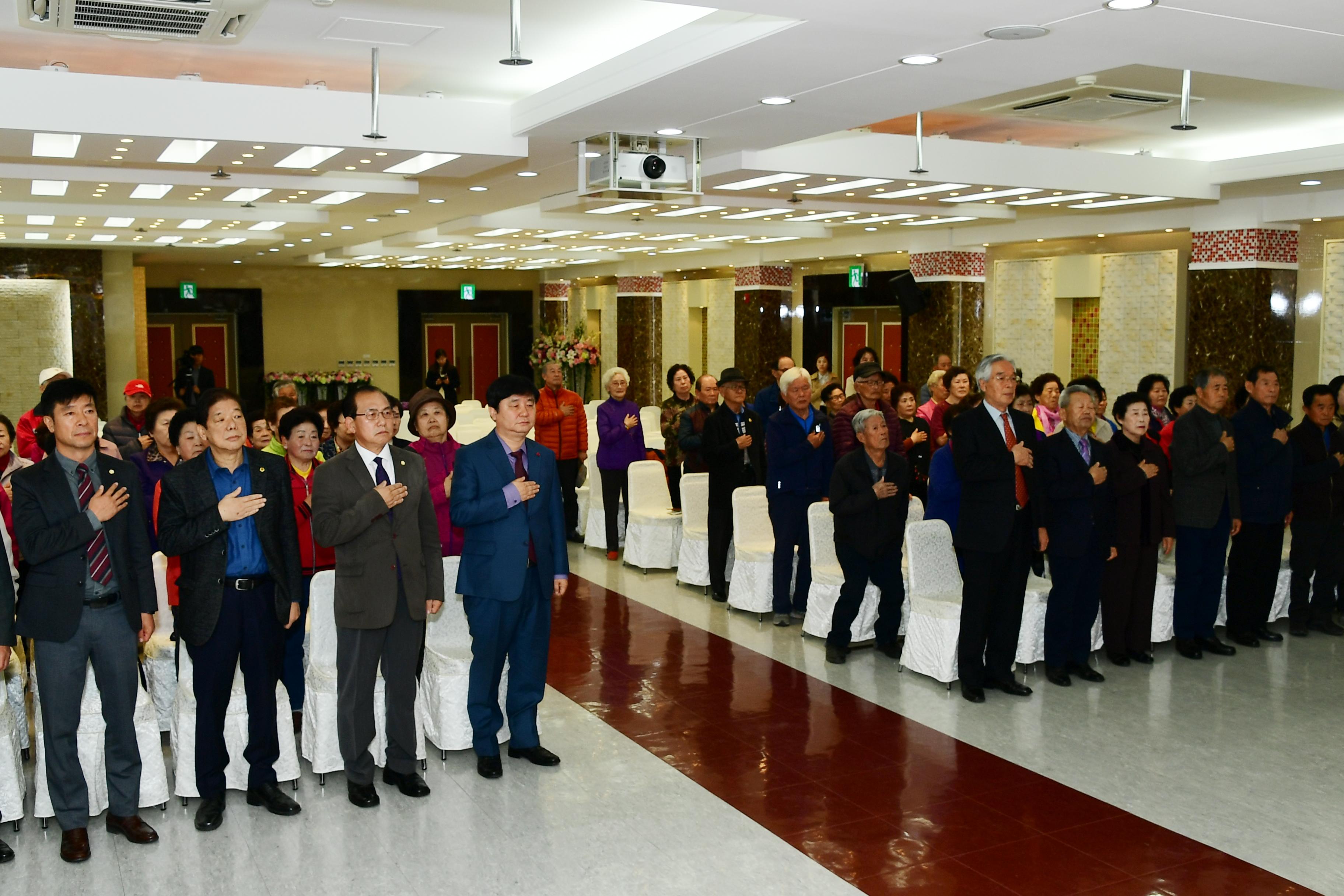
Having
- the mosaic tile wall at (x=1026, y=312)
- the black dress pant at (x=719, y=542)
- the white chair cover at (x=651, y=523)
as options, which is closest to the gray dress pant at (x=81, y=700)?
the black dress pant at (x=719, y=542)

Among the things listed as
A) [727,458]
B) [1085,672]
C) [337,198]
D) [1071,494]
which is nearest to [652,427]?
[337,198]

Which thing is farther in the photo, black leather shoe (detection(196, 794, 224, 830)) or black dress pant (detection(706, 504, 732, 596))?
black dress pant (detection(706, 504, 732, 596))

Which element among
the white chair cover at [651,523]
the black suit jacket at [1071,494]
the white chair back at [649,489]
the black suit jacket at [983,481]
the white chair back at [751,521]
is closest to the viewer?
the black suit jacket at [983,481]

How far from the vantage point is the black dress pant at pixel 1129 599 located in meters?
7.16

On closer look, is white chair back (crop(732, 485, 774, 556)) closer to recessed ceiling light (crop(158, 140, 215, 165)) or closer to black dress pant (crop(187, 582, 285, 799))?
black dress pant (crop(187, 582, 285, 799))

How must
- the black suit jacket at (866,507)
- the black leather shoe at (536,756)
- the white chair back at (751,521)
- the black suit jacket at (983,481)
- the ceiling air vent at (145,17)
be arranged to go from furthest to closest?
the white chair back at (751,521), the black suit jacket at (866,507), the black suit jacket at (983,481), the black leather shoe at (536,756), the ceiling air vent at (145,17)

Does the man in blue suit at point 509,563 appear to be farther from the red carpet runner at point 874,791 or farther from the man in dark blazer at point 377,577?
the red carpet runner at point 874,791

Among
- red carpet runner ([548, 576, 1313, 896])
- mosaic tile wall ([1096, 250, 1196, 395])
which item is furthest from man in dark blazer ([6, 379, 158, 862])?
mosaic tile wall ([1096, 250, 1196, 395])

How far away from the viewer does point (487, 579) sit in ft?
17.6

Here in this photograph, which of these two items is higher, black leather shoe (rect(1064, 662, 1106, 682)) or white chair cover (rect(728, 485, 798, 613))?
white chair cover (rect(728, 485, 798, 613))

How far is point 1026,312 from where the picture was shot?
1656cm

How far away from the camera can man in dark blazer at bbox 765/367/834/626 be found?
8.09m

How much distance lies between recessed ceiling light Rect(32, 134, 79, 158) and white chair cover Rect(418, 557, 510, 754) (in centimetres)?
400

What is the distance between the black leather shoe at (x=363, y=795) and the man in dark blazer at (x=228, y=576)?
250mm
